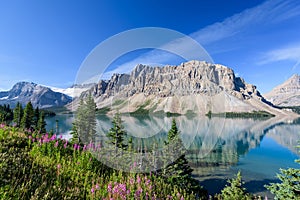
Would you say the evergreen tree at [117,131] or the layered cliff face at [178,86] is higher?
the layered cliff face at [178,86]

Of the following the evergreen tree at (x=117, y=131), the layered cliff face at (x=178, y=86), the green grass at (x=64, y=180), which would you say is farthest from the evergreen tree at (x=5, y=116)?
the layered cliff face at (x=178, y=86)

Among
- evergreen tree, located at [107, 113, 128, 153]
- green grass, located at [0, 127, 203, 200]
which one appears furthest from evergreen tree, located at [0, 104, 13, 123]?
evergreen tree, located at [107, 113, 128, 153]

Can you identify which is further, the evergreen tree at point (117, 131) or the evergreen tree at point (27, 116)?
the evergreen tree at point (27, 116)

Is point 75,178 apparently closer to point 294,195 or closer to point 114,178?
point 114,178

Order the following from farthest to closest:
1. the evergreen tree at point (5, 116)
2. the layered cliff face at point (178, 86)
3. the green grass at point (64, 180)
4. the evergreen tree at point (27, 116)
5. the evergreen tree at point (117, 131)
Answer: the evergreen tree at point (27, 116) < the evergreen tree at point (117, 131) < the evergreen tree at point (5, 116) < the layered cliff face at point (178, 86) < the green grass at point (64, 180)

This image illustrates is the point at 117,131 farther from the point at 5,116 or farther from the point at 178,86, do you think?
the point at 5,116

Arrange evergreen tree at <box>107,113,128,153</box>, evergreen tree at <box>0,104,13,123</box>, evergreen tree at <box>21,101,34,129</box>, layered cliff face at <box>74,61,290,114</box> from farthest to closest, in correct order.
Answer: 1. evergreen tree at <box>21,101,34,129</box>
2. evergreen tree at <box>107,113,128,153</box>
3. evergreen tree at <box>0,104,13,123</box>
4. layered cliff face at <box>74,61,290,114</box>

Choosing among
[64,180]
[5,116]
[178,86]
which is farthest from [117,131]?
[64,180]

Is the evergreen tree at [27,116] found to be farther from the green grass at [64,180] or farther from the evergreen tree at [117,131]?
the green grass at [64,180]

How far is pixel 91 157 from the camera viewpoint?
5.05 meters

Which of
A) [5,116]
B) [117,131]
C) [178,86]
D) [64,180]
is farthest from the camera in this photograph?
[117,131]

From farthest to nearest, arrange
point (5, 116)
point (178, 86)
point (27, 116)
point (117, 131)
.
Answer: point (27, 116), point (117, 131), point (5, 116), point (178, 86)

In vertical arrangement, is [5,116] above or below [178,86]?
below

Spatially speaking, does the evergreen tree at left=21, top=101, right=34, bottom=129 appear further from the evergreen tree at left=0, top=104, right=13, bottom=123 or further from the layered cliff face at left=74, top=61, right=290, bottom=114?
the layered cliff face at left=74, top=61, right=290, bottom=114
